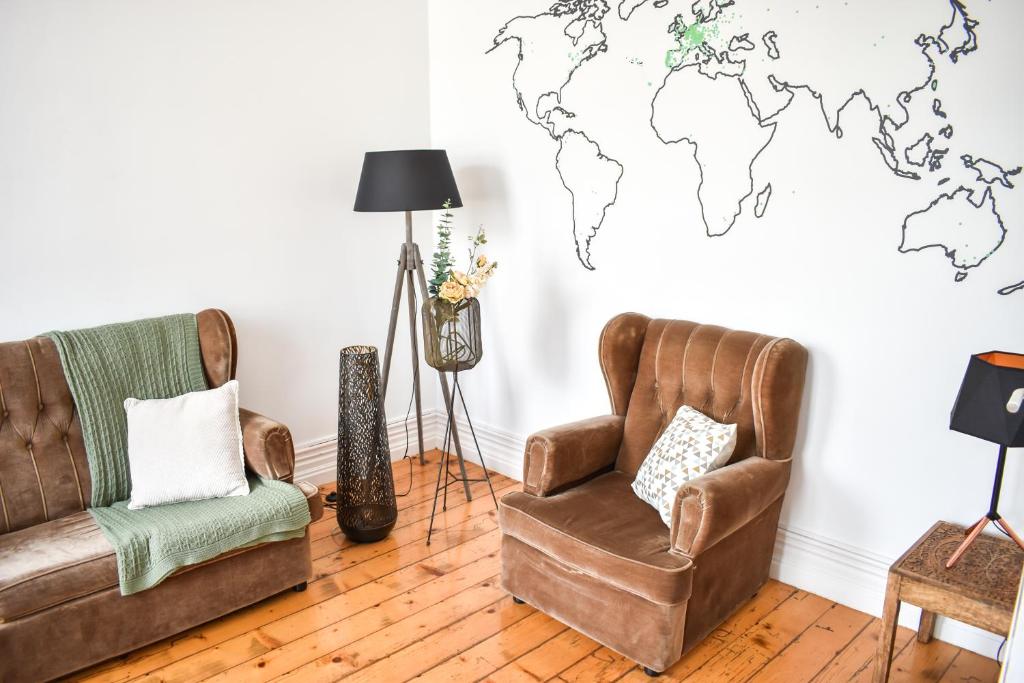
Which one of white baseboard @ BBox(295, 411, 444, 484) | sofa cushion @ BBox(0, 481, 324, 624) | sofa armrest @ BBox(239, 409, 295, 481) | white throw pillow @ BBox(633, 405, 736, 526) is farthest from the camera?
white baseboard @ BBox(295, 411, 444, 484)

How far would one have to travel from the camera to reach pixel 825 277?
2.64 m

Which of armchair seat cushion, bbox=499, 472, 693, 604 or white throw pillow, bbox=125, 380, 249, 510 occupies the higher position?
white throw pillow, bbox=125, 380, 249, 510

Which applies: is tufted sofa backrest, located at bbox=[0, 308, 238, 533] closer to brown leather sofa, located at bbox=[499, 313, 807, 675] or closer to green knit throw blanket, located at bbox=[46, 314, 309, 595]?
green knit throw blanket, located at bbox=[46, 314, 309, 595]

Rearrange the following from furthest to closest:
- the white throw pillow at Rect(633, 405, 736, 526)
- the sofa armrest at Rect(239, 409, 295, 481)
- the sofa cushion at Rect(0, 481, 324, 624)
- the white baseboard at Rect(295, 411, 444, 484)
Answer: the white baseboard at Rect(295, 411, 444, 484) → the sofa armrest at Rect(239, 409, 295, 481) → the white throw pillow at Rect(633, 405, 736, 526) → the sofa cushion at Rect(0, 481, 324, 624)

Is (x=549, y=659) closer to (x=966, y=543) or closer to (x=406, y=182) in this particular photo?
(x=966, y=543)

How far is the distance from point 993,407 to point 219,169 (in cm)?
301

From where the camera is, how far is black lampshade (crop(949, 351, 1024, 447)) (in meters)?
1.89

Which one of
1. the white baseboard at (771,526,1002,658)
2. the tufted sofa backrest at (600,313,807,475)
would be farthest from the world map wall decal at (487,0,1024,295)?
the white baseboard at (771,526,1002,658)

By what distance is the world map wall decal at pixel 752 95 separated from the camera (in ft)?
7.58

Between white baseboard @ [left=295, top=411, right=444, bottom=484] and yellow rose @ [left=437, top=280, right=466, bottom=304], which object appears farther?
white baseboard @ [left=295, top=411, right=444, bottom=484]

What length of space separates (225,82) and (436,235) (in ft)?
4.39

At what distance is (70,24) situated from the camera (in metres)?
2.80

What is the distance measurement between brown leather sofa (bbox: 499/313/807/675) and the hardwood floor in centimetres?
10

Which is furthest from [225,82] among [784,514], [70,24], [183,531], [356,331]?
[784,514]
